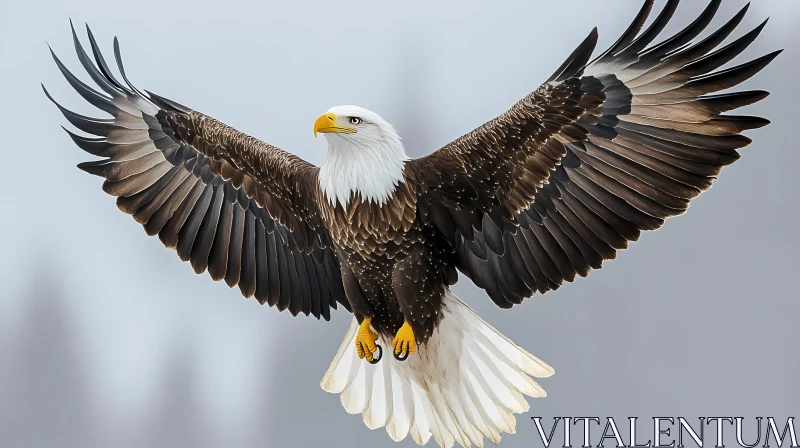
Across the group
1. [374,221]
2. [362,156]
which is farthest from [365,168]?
[374,221]

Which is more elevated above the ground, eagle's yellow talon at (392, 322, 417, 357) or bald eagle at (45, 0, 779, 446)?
bald eagle at (45, 0, 779, 446)

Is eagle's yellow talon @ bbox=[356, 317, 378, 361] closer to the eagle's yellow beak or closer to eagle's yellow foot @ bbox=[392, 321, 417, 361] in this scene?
eagle's yellow foot @ bbox=[392, 321, 417, 361]

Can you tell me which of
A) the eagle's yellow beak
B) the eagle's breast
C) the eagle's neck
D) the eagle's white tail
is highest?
the eagle's yellow beak

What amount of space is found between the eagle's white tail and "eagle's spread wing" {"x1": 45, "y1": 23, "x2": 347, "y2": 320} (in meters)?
0.21

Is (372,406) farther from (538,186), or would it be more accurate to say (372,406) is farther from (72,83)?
(72,83)

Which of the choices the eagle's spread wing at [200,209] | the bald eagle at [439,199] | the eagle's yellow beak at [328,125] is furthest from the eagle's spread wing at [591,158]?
the eagle's spread wing at [200,209]

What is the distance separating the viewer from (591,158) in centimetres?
275

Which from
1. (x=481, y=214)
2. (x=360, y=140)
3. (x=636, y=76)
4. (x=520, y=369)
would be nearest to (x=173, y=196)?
(x=360, y=140)

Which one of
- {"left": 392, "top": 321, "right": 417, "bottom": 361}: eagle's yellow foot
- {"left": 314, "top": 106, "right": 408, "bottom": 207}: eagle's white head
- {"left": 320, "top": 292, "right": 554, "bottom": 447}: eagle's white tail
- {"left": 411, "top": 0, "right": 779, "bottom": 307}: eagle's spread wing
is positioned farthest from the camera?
{"left": 320, "top": 292, "right": 554, "bottom": 447}: eagle's white tail

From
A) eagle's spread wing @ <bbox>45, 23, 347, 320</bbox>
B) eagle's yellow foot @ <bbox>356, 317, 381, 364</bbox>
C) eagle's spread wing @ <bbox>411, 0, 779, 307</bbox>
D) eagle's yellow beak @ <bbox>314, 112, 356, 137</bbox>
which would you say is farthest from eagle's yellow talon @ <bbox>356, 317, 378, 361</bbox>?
eagle's yellow beak @ <bbox>314, 112, 356, 137</bbox>

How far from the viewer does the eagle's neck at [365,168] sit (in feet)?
8.96

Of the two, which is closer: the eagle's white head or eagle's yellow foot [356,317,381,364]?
the eagle's white head

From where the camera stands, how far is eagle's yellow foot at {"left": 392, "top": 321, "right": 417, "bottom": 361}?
9.34ft

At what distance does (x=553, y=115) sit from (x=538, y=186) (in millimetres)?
198
